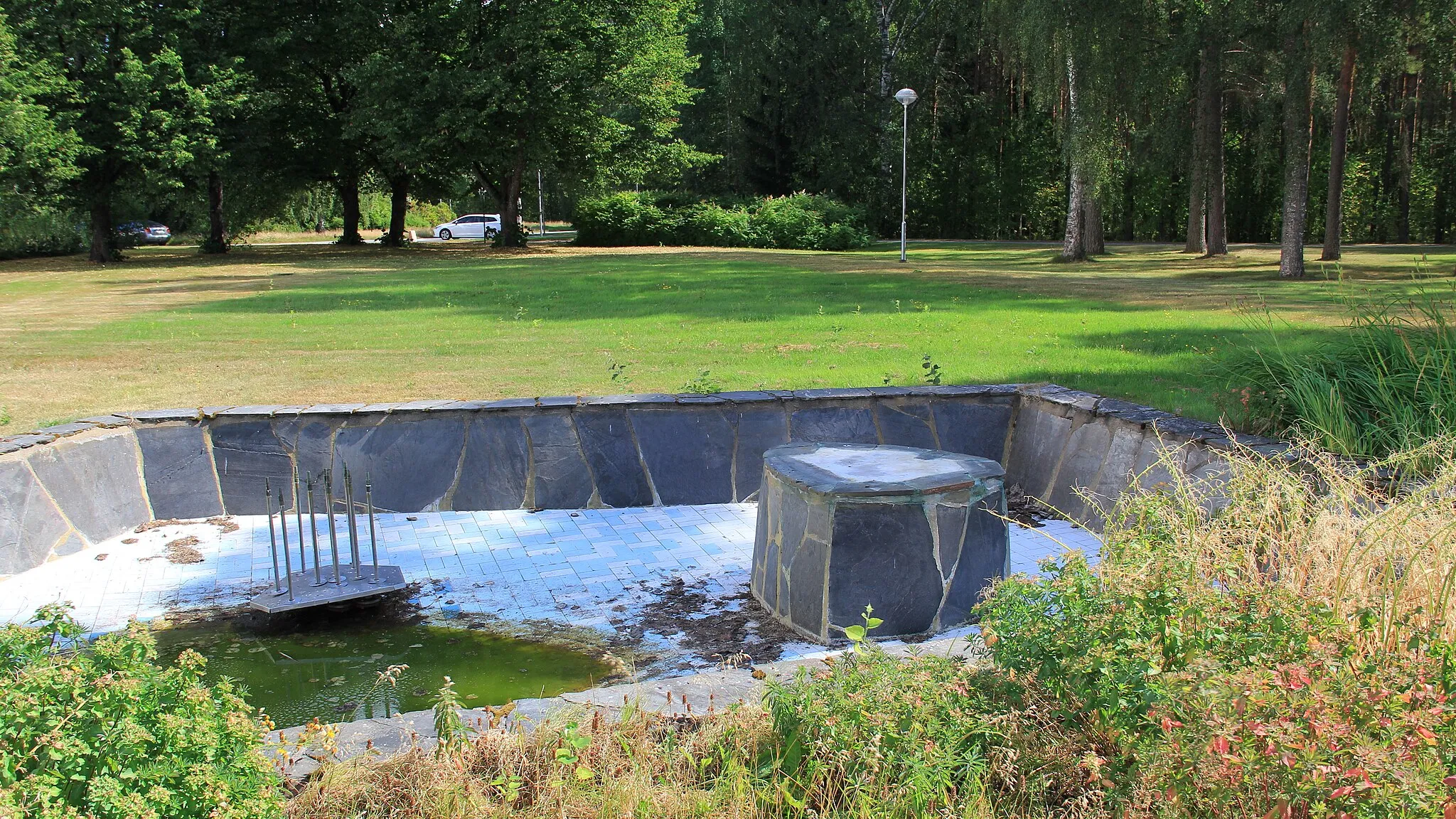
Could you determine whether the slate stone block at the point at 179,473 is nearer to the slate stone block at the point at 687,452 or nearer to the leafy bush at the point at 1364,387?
the slate stone block at the point at 687,452

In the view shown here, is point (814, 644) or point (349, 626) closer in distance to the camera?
point (814, 644)

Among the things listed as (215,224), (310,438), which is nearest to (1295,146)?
(310,438)

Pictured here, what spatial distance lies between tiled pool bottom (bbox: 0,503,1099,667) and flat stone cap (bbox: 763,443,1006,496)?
23.3 inches

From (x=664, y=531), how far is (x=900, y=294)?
10.6 m

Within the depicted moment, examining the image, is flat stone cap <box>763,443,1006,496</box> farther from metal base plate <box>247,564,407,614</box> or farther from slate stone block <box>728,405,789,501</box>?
metal base plate <box>247,564,407,614</box>

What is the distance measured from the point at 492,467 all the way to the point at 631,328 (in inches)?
216

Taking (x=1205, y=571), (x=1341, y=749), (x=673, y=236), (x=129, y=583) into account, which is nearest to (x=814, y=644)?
(x=1205, y=571)

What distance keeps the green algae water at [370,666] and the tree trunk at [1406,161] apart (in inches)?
1420

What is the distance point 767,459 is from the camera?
5.71m

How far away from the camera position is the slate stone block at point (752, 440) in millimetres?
7395

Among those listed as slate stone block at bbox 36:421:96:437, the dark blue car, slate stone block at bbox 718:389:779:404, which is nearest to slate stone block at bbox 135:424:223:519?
slate stone block at bbox 36:421:96:437

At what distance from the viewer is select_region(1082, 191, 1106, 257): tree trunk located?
2583 cm

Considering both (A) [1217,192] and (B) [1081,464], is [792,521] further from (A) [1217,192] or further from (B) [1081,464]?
(A) [1217,192]

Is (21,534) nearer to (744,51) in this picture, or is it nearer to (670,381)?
(670,381)
